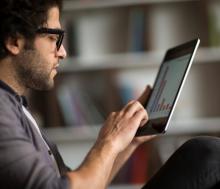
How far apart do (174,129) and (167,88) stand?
49.7 inches

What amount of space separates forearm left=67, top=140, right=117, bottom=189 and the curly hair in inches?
13.2

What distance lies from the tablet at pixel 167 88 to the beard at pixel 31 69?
29 centimetres

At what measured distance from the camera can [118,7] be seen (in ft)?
9.13

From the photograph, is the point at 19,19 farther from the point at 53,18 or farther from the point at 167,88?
the point at 167,88

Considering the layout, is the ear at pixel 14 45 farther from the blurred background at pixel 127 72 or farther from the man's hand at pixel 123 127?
the blurred background at pixel 127 72

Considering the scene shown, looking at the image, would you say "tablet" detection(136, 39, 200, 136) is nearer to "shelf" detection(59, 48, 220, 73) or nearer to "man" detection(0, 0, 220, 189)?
"man" detection(0, 0, 220, 189)

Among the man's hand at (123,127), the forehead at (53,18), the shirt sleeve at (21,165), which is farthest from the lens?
the forehead at (53,18)

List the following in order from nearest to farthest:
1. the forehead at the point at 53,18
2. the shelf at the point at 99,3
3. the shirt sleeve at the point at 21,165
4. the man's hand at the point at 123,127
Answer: the shirt sleeve at the point at 21,165 < the man's hand at the point at 123,127 < the forehead at the point at 53,18 < the shelf at the point at 99,3

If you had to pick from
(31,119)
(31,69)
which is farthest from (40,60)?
(31,119)

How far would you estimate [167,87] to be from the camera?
4.83 feet

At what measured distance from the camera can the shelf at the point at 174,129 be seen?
266 cm

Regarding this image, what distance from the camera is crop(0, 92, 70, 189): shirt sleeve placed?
106 cm

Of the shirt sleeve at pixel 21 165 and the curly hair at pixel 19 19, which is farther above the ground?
the curly hair at pixel 19 19

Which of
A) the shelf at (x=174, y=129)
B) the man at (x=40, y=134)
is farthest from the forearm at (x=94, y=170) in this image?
the shelf at (x=174, y=129)
